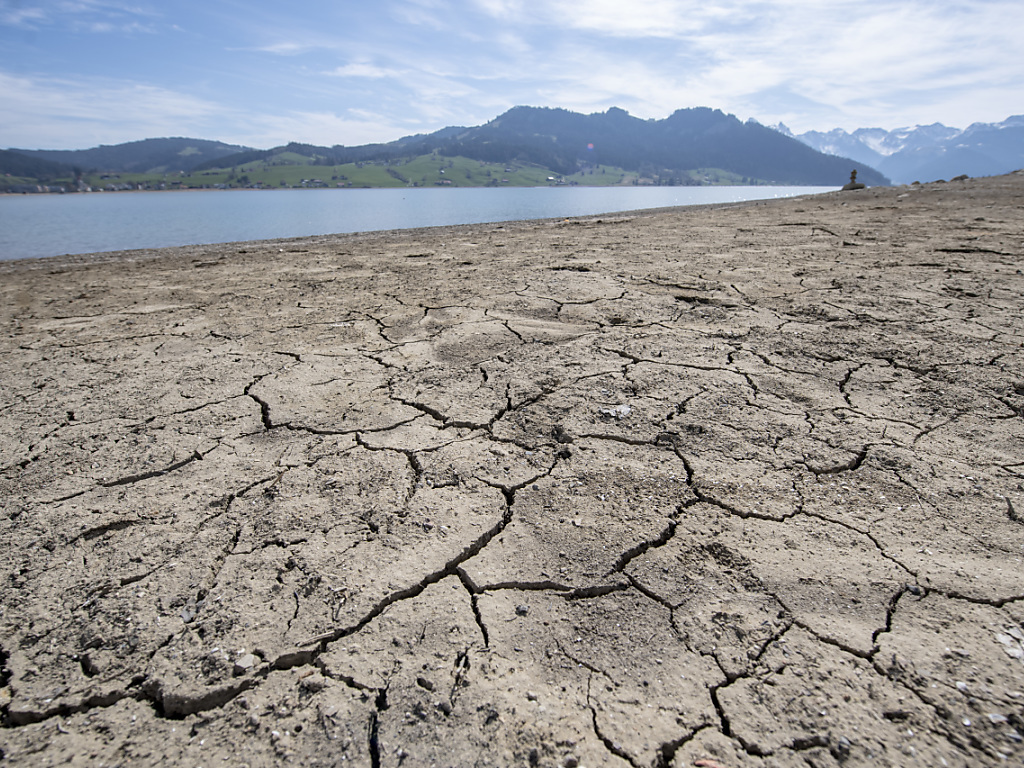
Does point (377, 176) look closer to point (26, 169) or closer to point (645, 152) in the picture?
point (26, 169)

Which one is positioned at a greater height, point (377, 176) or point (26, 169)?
point (26, 169)

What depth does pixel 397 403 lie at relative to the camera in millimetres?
2512

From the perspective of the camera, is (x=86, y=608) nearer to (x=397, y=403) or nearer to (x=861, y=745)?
(x=397, y=403)

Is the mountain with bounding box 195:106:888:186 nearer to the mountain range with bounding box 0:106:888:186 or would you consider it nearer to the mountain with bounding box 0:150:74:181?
the mountain range with bounding box 0:106:888:186

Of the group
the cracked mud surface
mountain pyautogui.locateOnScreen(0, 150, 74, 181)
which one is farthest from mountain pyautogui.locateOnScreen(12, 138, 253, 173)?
the cracked mud surface

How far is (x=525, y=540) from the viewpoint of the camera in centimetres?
162

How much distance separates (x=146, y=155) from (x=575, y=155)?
125627 mm

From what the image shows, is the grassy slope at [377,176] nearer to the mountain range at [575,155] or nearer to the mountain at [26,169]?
the mountain range at [575,155]

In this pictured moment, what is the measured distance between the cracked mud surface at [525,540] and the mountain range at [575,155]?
87875 millimetres

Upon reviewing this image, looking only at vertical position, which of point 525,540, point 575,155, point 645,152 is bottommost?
point 525,540

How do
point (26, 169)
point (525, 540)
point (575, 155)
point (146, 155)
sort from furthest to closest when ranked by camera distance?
point (146, 155) < point (575, 155) < point (26, 169) < point (525, 540)

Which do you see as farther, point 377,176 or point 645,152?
point 645,152

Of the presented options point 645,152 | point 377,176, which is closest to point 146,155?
point 377,176

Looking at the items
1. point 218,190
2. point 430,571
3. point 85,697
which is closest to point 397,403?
point 430,571
